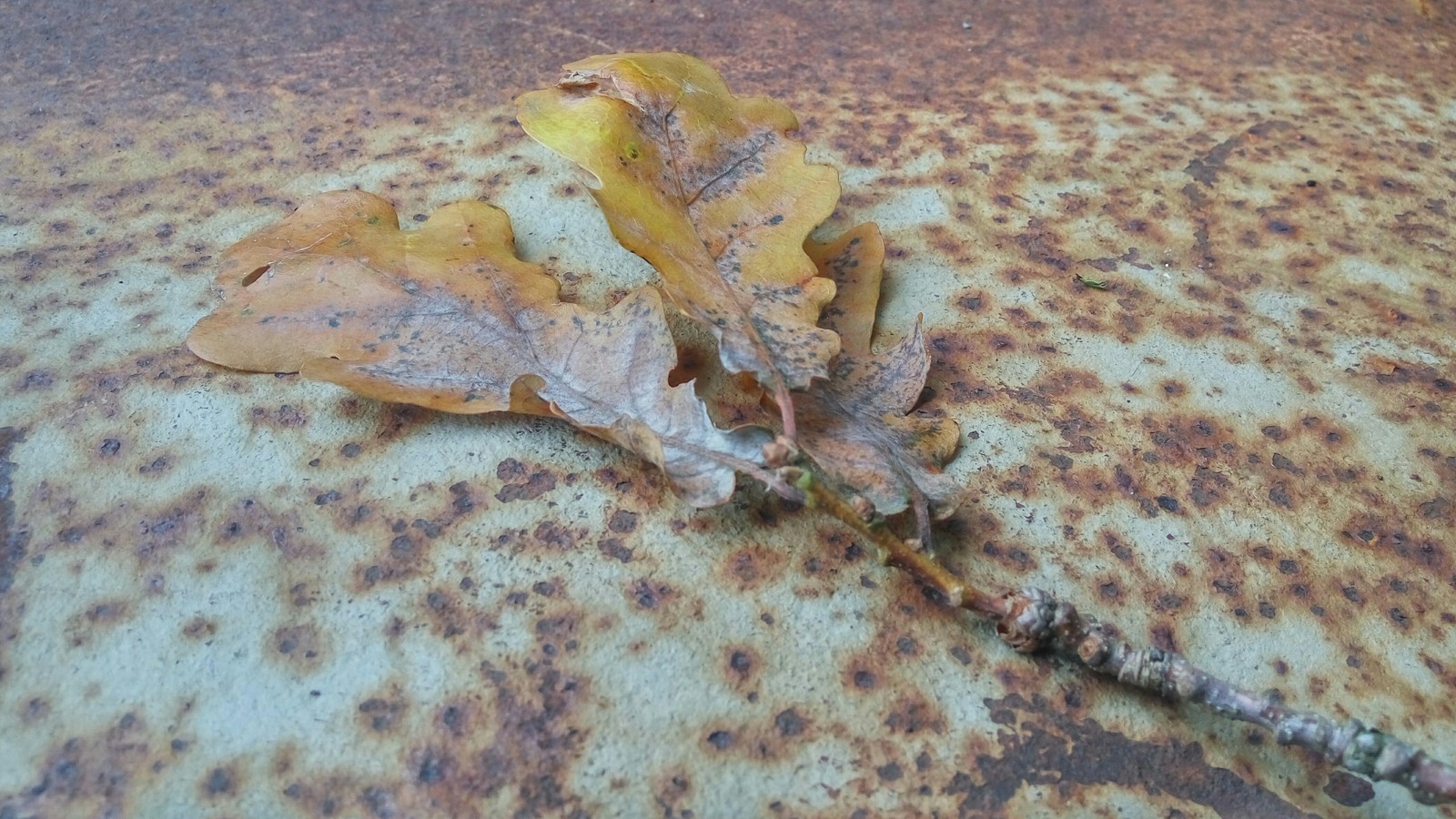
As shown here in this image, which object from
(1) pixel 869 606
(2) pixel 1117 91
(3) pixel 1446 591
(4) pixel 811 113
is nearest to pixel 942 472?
(1) pixel 869 606

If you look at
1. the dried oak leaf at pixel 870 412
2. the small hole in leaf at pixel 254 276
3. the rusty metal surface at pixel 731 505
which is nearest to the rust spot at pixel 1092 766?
the rusty metal surface at pixel 731 505

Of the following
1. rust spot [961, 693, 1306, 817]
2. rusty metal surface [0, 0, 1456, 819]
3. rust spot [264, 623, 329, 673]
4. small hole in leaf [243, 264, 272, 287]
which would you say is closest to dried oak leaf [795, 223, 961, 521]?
rusty metal surface [0, 0, 1456, 819]

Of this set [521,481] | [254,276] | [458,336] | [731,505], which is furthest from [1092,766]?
[254,276]

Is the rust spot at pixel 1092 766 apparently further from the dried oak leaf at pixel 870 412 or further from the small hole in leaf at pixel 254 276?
the small hole in leaf at pixel 254 276

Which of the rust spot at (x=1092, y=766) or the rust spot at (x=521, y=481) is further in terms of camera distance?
the rust spot at (x=521, y=481)

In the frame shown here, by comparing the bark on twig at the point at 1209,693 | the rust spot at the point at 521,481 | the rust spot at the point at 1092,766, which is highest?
the rust spot at the point at 521,481

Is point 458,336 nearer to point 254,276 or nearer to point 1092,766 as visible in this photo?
point 254,276

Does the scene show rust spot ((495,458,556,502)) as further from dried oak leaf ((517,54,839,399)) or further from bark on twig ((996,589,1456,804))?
bark on twig ((996,589,1456,804))
